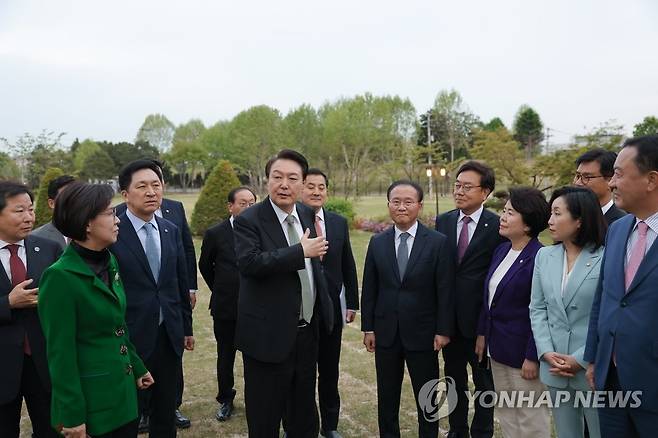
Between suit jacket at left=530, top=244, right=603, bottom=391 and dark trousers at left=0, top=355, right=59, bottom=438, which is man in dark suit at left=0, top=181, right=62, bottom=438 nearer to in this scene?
dark trousers at left=0, top=355, right=59, bottom=438

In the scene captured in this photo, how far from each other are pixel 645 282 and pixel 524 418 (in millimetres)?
1303

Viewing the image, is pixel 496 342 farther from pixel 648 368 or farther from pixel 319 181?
pixel 319 181

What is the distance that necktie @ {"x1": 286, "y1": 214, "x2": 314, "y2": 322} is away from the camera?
2951 mm

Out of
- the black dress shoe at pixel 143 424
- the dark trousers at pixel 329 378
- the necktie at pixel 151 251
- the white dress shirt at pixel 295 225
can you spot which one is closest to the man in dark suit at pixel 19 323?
the necktie at pixel 151 251

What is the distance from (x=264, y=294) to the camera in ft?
9.18

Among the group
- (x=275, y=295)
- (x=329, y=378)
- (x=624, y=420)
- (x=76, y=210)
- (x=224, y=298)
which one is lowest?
(x=329, y=378)

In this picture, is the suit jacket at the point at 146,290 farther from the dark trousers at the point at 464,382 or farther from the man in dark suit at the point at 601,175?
the man in dark suit at the point at 601,175

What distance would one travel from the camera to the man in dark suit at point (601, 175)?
3555mm

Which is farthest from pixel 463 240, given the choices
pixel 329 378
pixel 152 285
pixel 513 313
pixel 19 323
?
pixel 19 323

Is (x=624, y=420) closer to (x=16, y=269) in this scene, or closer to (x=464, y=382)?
(x=464, y=382)

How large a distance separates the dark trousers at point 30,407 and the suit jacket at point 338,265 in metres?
2.20

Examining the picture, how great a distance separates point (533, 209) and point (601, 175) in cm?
90

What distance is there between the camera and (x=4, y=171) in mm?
30531

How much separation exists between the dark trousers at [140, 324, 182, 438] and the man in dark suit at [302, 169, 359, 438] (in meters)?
1.27
